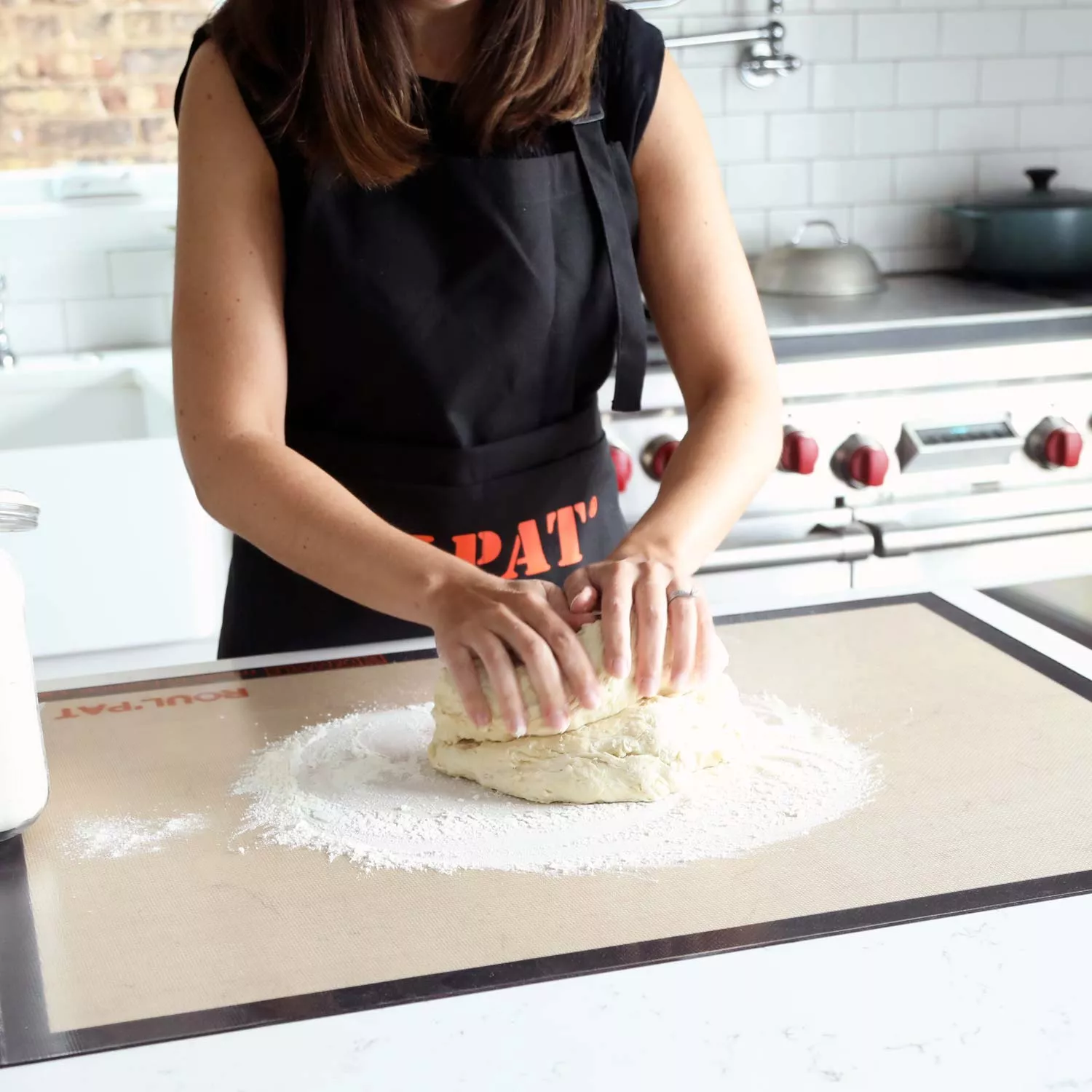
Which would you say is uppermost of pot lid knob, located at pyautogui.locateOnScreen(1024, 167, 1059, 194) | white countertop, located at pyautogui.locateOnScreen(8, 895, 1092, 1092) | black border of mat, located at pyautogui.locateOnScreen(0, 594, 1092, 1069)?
pot lid knob, located at pyautogui.locateOnScreen(1024, 167, 1059, 194)

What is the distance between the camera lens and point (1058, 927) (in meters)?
0.73

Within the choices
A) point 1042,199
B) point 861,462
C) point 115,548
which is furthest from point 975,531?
point 115,548

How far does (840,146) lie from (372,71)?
1.67 m

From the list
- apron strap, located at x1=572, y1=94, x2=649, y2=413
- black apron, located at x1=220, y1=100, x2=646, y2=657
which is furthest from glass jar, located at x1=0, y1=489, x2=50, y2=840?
apron strap, located at x1=572, y1=94, x2=649, y2=413

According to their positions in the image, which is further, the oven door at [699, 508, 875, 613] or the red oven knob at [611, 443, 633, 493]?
the oven door at [699, 508, 875, 613]

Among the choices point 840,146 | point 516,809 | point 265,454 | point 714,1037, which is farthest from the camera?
point 840,146

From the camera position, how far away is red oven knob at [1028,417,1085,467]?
216 centimetres

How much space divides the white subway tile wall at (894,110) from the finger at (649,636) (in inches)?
72.4

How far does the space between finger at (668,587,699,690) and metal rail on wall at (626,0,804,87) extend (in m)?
1.83

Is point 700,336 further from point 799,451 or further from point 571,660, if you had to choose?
point 799,451

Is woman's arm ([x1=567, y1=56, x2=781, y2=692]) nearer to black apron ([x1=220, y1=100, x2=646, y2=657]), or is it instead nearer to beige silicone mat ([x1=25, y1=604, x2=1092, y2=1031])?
black apron ([x1=220, y1=100, x2=646, y2=657])

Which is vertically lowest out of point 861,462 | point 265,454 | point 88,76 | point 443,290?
point 861,462

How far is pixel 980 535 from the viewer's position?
2213 mm

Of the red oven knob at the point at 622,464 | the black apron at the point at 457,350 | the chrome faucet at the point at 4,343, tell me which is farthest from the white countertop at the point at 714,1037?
the chrome faucet at the point at 4,343
